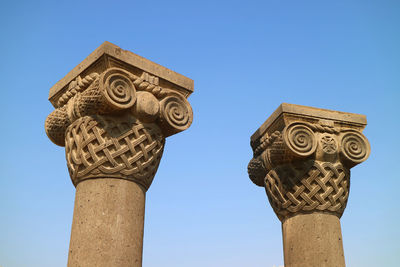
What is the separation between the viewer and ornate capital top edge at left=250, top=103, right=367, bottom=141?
6824 millimetres

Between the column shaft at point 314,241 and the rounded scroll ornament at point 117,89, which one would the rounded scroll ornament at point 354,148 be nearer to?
the column shaft at point 314,241

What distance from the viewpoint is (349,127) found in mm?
7004

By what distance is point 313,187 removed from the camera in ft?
21.8

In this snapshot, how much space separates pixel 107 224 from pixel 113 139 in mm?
890

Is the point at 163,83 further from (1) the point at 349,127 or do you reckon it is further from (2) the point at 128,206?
(1) the point at 349,127

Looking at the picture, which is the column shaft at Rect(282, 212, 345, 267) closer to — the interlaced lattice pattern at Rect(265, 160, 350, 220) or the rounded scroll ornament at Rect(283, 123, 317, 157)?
the interlaced lattice pattern at Rect(265, 160, 350, 220)

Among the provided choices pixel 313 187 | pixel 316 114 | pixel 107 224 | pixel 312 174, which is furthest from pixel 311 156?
pixel 107 224

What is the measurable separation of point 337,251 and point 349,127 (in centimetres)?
182

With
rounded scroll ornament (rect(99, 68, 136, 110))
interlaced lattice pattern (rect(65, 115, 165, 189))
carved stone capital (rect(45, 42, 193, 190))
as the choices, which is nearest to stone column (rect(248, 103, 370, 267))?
Result: carved stone capital (rect(45, 42, 193, 190))

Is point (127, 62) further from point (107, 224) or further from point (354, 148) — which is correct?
point (354, 148)

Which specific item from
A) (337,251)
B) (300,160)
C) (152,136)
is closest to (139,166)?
(152,136)

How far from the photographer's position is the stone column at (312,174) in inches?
255

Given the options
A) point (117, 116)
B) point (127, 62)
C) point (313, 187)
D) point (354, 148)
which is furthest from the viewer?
point (354, 148)

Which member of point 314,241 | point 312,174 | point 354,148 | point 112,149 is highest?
point 354,148
